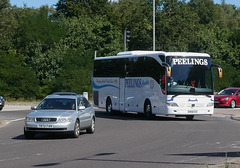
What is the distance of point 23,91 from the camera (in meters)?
58.6

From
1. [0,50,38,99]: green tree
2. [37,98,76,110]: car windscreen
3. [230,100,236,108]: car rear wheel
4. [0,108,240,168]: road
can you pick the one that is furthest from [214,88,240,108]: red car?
[37,98,76,110]: car windscreen

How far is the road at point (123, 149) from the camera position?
12.7 meters

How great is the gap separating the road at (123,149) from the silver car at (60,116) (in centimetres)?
36

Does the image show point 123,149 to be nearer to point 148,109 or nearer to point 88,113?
point 88,113

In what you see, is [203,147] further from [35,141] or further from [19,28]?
[19,28]

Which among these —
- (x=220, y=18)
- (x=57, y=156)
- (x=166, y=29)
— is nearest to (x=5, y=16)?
(x=166, y=29)

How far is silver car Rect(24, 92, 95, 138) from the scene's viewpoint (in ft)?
60.6

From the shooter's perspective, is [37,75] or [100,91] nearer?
[100,91]

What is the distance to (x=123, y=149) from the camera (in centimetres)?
1573

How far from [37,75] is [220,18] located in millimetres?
58735

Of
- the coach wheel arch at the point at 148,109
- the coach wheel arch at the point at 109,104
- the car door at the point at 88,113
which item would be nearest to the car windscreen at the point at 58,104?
the car door at the point at 88,113

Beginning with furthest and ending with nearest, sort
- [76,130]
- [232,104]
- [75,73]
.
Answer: [75,73]
[232,104]
[76,130]

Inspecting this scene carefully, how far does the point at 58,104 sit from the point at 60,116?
1321 mm

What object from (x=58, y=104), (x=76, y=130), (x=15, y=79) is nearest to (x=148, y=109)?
(x=58, y=104)
